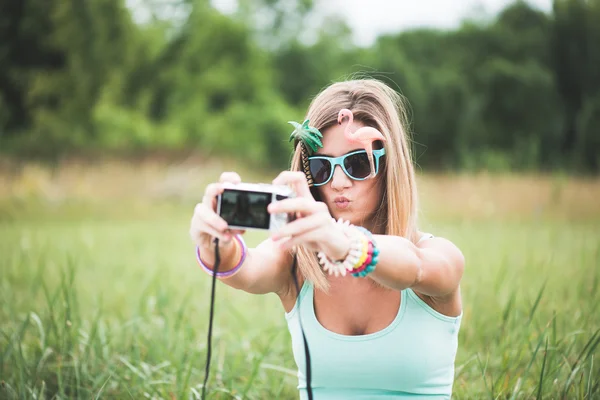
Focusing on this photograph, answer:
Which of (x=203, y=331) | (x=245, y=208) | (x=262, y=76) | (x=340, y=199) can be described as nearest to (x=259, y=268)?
(x=340, y=199)

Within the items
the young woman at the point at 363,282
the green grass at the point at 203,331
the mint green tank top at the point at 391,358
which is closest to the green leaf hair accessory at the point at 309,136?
the young woman at the point at 363,282

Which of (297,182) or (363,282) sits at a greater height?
(297,182)

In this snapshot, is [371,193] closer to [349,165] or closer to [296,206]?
[349,165]

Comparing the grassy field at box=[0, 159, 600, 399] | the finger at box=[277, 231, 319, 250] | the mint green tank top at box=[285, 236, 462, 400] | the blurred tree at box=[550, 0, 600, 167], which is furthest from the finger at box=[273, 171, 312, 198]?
the blurred tree at box=[550, 0, 600, 167]

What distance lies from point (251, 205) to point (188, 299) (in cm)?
205

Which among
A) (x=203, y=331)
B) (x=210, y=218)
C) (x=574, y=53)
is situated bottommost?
(x=203, y=331)

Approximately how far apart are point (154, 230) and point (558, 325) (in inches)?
290

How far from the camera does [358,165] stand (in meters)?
1.66

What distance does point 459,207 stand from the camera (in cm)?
1287

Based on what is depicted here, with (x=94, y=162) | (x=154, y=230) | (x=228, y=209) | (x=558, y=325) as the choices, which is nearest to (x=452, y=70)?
(x=94, y=162)

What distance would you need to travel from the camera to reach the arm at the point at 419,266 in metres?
1.37

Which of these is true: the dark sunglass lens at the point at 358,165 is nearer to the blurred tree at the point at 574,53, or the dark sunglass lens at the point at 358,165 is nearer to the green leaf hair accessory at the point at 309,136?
the green leaf hair accessory at the point at 309,136

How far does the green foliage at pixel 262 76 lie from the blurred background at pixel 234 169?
0.09 m

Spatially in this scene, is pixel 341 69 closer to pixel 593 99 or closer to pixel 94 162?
pixel 593 99
